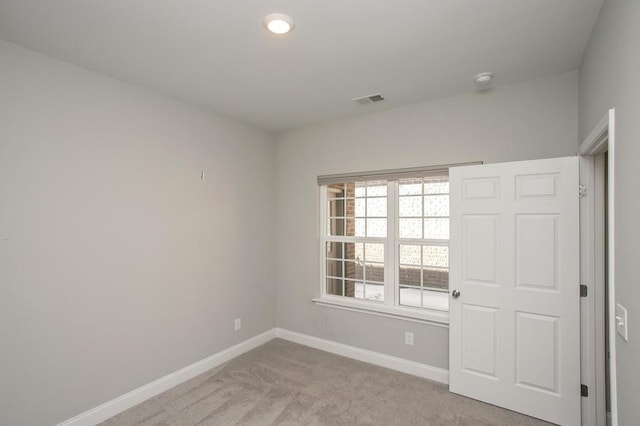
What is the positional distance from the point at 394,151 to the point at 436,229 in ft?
2.98

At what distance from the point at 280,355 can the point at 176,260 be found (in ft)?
5.15

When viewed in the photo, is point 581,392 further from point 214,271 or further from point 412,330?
point 214,271

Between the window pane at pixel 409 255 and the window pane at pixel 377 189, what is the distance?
617 millimetres

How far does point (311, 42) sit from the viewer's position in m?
2.13

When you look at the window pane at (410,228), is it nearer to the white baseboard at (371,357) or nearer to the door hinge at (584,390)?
the white baseboard at (371,357)

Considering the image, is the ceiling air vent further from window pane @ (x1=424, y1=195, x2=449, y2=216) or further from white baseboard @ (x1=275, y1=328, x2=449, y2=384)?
white baseboard @ (x1=275, y1=328, x2=449, y2=384)

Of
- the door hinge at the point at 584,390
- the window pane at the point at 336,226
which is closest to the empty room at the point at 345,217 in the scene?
the door hinge at the point at 584,390

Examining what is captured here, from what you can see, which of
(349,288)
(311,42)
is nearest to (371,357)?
(349,288)

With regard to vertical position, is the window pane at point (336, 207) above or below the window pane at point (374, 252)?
above

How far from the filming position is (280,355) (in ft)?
11.9

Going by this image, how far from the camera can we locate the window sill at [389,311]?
10.2ft

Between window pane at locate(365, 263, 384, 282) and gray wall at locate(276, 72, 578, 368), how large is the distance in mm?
416

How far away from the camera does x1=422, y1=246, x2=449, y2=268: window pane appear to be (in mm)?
3213

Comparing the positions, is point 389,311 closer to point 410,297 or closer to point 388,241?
point 410,297
